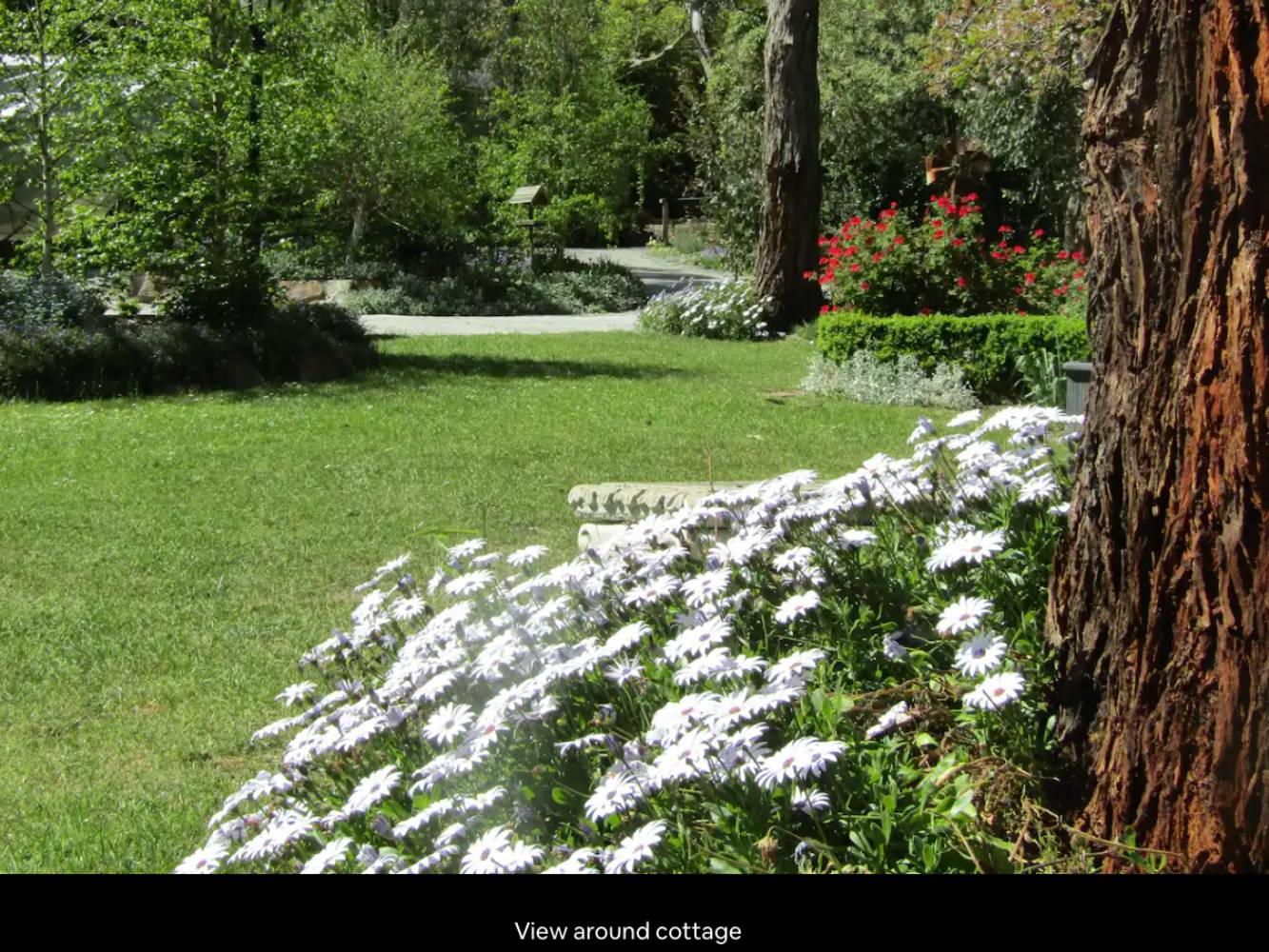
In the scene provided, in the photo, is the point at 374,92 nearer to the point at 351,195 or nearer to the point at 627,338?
the point at 351,195

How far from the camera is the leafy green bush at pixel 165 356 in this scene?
12055 mm

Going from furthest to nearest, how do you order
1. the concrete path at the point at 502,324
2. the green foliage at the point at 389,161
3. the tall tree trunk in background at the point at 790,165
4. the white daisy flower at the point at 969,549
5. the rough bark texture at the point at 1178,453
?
the green foliage at the point at 389,161
the concrete path at the point at 502,324
the tall tree trunk in background at the point at 790,165
the white daisy flower at the point at 969,549
the rough bark texture at the point at 1178,453

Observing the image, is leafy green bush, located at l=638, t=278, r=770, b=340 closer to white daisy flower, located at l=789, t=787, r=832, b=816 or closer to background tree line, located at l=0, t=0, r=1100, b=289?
background tree line, located at l=0, t=0, r=1100, b=289

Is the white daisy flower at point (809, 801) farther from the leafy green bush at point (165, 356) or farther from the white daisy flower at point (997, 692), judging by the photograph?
the leafy green bush at point (165, 356)

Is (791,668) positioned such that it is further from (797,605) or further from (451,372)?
(451,372)

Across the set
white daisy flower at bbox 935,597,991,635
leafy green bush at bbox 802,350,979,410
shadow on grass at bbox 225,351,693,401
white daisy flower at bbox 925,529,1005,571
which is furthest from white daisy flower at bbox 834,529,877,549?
shadow on grass at bbox 225,351,693,401

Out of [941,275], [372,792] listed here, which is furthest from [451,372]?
[372,792]

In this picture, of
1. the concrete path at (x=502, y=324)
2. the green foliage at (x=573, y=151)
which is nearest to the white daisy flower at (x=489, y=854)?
the concrete path at (x=502, y=324)

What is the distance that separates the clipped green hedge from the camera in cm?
1146

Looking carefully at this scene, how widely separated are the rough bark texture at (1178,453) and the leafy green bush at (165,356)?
11.1 metres

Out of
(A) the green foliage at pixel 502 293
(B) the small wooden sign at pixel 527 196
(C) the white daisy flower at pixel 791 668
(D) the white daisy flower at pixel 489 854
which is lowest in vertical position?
(A) the green foliage at pixel 502 293

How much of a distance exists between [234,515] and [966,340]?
702 cm

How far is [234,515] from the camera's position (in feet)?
23.7
